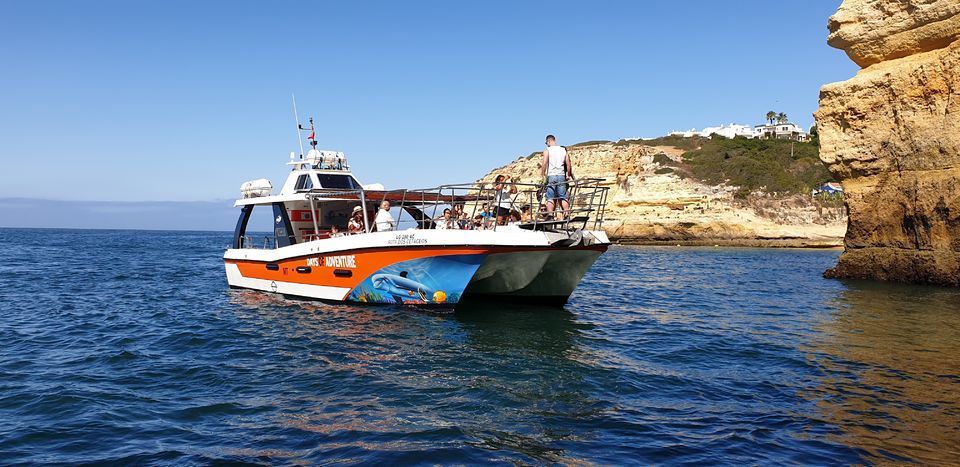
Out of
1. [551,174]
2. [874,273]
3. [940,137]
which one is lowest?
[874,273]

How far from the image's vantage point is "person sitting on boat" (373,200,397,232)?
1456 cm

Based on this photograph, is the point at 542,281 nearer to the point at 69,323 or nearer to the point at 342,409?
the point at 342,409

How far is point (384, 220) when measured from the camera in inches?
573

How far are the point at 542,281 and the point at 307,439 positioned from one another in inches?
361

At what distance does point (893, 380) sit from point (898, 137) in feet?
58.0

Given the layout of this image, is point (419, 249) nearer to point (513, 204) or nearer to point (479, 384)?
point (513, 204)

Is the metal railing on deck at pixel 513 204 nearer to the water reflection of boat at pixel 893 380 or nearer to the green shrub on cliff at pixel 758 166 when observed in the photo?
the water reflection of boat at pixel 893 380

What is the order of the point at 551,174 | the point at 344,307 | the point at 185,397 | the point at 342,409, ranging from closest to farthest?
the point at 342,409 → the point at 185,397 → the point at 551,174 → the point at 344,307

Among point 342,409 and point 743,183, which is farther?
point 743,183

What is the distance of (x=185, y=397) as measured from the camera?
7.95 m

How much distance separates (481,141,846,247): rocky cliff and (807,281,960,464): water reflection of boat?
3671 centimetres

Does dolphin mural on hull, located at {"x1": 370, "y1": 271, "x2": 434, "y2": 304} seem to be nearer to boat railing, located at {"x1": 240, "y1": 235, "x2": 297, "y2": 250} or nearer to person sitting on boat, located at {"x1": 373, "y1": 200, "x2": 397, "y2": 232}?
person sitting on boat, located at {"x1": 373, "y1": 200, "x2": 397, "y2": 232}

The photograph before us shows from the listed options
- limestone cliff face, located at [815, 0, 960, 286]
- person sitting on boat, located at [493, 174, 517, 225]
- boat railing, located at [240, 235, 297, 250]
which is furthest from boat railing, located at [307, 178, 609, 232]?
limestone cliff face, located at [815, 0, 960, 286]

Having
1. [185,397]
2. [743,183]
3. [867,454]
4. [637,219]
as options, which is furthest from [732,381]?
[743,183]
